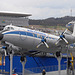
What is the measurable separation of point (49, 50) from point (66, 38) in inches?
215

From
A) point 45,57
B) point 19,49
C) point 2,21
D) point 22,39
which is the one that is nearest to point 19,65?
point 45,57

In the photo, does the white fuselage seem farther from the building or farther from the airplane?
the building

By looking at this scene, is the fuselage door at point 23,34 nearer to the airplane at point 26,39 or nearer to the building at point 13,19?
the airplane at point 26,39

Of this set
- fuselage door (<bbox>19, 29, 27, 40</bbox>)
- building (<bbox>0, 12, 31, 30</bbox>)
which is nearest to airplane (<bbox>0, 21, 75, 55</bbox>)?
fuselage door (<bbox>19, 29, 27, 40</bbox>)

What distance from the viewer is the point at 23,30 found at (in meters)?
25.8

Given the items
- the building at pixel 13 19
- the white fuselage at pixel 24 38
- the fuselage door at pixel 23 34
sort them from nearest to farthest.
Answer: the white fuselage at pixel 24 38 → the fuselage door at pixel 23 34 → the building at pixel 13 19

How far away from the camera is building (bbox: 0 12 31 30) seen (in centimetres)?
9312

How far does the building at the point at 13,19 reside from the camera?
93.1 m

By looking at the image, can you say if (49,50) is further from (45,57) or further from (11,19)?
(11,19)

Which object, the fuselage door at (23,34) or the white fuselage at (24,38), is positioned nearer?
the white fuselage at (24,38)

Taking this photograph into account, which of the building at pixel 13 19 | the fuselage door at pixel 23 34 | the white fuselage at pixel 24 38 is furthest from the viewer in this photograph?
the building at pixel 13 19

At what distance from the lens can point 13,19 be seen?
317ft

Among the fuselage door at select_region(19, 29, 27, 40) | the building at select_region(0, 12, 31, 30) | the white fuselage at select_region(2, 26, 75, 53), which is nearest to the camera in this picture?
the white fuselage at select_region(2, 26, 75, 53)

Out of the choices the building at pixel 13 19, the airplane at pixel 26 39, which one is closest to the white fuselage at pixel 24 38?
the airplane at pixel 26 39
